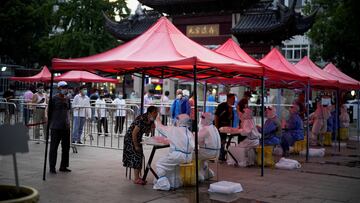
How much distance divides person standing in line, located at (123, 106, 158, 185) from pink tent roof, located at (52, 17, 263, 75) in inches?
39.9

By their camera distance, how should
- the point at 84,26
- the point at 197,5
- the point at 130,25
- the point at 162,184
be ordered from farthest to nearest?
the point at 84,26 < the point at 130,25 < the point at 197,5 < the point at 162,184

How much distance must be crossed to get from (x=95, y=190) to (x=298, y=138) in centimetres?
730

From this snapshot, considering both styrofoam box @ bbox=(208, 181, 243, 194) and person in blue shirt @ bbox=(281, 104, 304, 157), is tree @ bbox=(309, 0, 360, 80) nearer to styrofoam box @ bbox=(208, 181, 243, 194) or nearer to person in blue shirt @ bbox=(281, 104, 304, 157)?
person in blue shirt @ bbox=(281, 104, 304, 157)

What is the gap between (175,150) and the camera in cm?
811

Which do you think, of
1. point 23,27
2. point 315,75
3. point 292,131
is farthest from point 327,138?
point 23,27

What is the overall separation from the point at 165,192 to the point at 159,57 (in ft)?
8.26

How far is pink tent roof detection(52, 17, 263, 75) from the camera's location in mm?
8062

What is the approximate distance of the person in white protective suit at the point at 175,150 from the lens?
26.4 feet

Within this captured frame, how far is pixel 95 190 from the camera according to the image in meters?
8.01

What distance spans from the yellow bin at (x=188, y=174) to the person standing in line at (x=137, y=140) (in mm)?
783

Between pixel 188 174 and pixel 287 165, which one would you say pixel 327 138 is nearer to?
pixel 287 165

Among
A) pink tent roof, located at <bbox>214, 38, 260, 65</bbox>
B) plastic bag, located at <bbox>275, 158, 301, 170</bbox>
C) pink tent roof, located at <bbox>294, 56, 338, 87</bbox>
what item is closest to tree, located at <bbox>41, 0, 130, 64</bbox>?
pink tent roof, located at <bbox>294, 56, 338, 87</bbox>

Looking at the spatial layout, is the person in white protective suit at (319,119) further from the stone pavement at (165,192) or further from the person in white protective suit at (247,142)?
the person in white protective suit at (247,142)

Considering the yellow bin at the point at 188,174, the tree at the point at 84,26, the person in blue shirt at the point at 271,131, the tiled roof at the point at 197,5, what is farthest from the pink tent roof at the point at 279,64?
the tree at the point at 84,26
